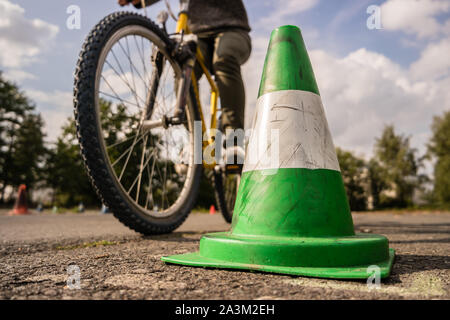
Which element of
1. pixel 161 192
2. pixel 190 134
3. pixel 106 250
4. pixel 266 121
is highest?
pixel 190 134

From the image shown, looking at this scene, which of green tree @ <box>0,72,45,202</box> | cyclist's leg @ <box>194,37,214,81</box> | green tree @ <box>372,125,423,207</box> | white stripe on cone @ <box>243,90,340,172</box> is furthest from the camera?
green tree @ <box>372,125,423,207</box>

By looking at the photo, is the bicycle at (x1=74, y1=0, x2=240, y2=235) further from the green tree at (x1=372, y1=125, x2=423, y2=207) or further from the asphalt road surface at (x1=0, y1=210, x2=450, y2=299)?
the green tree at (x1=372, y1=125, x2=423, y2=207)

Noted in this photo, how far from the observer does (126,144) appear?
2.44m

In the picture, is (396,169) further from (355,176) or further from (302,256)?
(302,256)

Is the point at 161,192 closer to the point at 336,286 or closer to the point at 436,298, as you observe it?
the point at 336,286

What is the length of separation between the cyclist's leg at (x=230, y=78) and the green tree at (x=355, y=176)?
3164 centimetres

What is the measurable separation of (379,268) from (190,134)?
217 cm

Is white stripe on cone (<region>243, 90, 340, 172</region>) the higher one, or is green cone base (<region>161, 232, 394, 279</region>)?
white stripe on cone (<region>243, 90, 340, 172</region>)

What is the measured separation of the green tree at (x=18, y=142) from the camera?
2464 centimetres

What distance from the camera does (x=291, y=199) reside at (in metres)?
1.34

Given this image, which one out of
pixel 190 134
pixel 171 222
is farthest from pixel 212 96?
pixel 171 222

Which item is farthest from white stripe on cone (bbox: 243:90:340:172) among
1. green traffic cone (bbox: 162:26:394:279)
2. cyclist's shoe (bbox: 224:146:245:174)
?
cyclist's shoe (bbox: 224:146:245:174)

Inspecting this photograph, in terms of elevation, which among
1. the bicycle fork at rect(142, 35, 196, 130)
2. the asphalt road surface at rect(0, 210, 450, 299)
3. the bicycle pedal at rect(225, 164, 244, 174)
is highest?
the bicycle fork at rect(142, 35, 196, 130)

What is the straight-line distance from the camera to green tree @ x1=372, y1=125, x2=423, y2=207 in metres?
33.2
